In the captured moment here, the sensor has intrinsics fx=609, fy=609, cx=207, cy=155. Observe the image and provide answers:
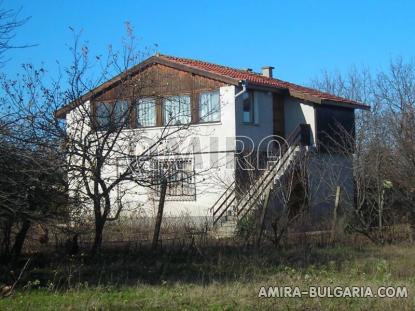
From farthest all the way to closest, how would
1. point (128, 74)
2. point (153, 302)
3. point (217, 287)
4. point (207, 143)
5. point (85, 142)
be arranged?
point (207, 143)
point (128, 74)
point (85, 142)
point (217, 287)
point (153, 302)

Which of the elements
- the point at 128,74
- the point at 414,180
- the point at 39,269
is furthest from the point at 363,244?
the point at 39,269

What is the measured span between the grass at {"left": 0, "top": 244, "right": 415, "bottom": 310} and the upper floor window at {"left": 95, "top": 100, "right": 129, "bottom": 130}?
2.70m

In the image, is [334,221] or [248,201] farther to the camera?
[248,201]

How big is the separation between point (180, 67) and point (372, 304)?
56.1 ft

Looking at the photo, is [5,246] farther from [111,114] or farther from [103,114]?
[103,114]

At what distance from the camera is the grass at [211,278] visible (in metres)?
7.75

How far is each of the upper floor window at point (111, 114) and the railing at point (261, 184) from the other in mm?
4346

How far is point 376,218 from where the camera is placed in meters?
15.7

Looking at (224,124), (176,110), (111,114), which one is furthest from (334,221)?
(224,124)

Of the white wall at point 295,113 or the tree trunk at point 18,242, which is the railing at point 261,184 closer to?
the white wall at point 295,113

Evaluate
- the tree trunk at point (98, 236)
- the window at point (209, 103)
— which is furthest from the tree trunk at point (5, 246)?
the window at point (209, 103)

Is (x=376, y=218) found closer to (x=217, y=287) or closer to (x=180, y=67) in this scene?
Result: (x=217, y=287)

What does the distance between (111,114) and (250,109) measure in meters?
12.1

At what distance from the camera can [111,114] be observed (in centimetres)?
1280
